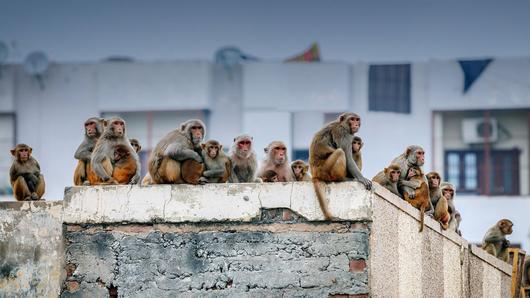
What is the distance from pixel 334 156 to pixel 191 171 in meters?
1.58

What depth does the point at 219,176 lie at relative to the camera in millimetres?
15016

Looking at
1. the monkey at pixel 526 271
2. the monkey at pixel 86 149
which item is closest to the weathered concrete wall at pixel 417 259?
the monkey at pixel 526 271

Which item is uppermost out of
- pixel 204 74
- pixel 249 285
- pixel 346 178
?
pixel 204 74

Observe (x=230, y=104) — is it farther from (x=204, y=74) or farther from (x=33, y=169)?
(x=33, y=169)

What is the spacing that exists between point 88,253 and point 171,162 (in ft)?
4.43

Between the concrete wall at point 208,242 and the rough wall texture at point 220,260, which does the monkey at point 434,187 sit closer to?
the concrete wall at point 208,242

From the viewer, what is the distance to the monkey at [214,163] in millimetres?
14945

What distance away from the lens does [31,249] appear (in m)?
13.8

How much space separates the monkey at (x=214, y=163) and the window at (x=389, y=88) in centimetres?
3741

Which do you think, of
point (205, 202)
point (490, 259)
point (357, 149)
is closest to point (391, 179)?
point (357, 149)

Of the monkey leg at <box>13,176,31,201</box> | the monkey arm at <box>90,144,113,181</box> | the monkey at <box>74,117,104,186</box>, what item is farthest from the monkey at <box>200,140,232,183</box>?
the monkey leg at <box>13,176,31,201</box>

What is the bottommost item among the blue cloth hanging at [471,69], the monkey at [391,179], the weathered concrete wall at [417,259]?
the weathered concrete wall at [417,259]

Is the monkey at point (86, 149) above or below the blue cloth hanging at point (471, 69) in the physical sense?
below

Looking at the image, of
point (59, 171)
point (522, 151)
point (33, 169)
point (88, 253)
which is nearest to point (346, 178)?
point (88, 253)
